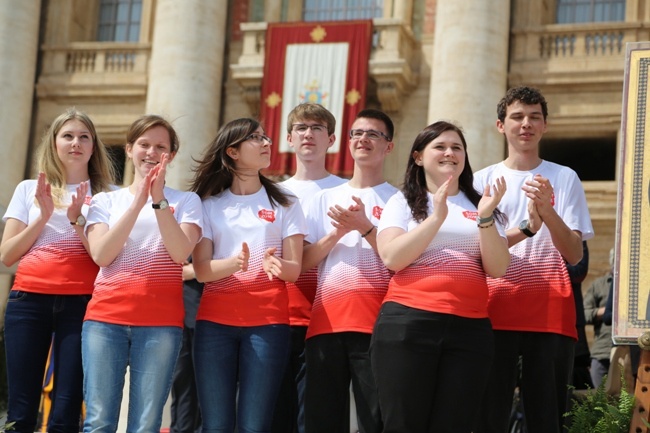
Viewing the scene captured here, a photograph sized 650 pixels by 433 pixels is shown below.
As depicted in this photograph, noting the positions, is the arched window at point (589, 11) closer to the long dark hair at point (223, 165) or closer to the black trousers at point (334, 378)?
the long dark hair at point (223, 165)

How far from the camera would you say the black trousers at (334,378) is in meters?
6.17

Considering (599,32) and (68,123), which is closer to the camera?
(68,123)

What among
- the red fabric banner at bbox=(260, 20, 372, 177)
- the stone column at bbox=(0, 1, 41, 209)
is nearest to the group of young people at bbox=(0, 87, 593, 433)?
the red fabric banner at bbox=(260, 20, 372, 177)

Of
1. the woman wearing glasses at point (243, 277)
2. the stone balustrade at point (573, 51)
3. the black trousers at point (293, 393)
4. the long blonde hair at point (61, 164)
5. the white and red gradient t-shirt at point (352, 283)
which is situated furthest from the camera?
the stone balustrade at point (573, 51)

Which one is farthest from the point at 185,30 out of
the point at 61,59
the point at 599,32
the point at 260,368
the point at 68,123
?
the point at 260,368

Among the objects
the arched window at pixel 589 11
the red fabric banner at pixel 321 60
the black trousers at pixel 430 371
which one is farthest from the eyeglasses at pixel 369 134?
the arched window at pixel 589 11

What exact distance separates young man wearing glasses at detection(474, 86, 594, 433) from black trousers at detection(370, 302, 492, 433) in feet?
1.81

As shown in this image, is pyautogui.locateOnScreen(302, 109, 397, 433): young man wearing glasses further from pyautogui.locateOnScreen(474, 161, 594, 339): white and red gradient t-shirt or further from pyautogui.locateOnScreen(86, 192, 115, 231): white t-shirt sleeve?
pyautogui.locateOnScreen(86, 192, 115, 231): white t-shirt sleeve

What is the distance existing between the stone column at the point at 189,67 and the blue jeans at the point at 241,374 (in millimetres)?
14359

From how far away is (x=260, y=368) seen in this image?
6094mm

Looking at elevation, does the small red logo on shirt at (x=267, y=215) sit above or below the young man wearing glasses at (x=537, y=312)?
above

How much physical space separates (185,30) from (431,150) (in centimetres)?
1542

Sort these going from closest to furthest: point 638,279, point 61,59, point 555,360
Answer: point 638,279 < point 555,360 < point 61,59

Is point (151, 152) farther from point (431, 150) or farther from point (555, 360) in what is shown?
point (555, 360)
